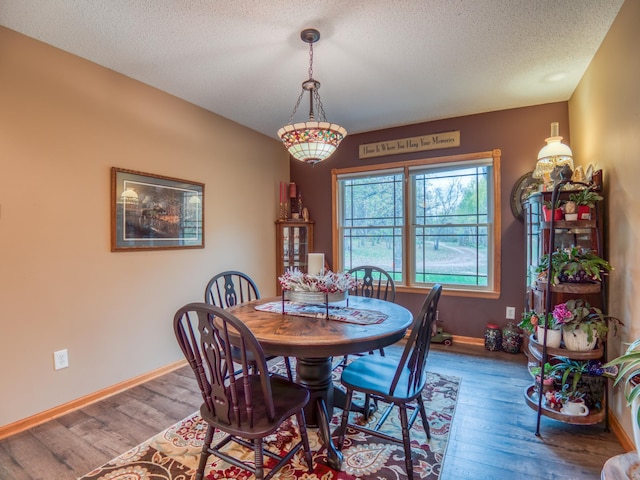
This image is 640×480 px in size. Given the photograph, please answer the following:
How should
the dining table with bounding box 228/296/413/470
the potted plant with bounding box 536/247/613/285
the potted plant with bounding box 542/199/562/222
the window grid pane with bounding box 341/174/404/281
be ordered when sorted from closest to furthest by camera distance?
the dining table with bounding box 228/296/413/470, the potted plant with bounding box 536/247/613/285, the potted plant with bounding box 542/199/562/222, the window grid pane with bounding box 341/174/404/281

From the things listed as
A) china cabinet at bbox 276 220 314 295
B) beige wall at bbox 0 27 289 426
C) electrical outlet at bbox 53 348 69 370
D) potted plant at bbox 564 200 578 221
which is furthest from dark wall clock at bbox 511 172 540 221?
electrical outlet at bbox 53 348 69 370

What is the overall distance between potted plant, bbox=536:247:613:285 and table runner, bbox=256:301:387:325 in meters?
1.15

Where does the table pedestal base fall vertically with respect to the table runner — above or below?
below

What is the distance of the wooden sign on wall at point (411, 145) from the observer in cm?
388

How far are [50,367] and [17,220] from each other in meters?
1.04

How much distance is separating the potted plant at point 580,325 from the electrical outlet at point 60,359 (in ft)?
11.0

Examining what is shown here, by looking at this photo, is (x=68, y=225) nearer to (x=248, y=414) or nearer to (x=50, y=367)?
(x=50, y=367)

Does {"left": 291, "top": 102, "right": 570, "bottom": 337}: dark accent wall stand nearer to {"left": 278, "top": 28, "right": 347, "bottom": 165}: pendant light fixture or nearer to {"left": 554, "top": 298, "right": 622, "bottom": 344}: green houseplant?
{"left": 554, "top": 298, "right": 622, "bottom": 344}: green houseplant

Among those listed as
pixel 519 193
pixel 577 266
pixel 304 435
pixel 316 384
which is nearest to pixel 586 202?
pixel 577 266

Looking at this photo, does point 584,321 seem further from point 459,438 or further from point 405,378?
point 405,378

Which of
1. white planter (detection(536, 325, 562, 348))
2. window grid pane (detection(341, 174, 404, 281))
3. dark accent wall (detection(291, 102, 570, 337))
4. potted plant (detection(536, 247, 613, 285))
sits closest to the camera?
potted plant (detection(536, 247, 613, 285))

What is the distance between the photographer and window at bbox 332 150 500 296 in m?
3.80

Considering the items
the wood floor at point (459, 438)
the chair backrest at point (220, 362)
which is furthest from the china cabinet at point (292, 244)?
the chair backrest at point (220, 362)

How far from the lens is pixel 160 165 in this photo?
312cm
